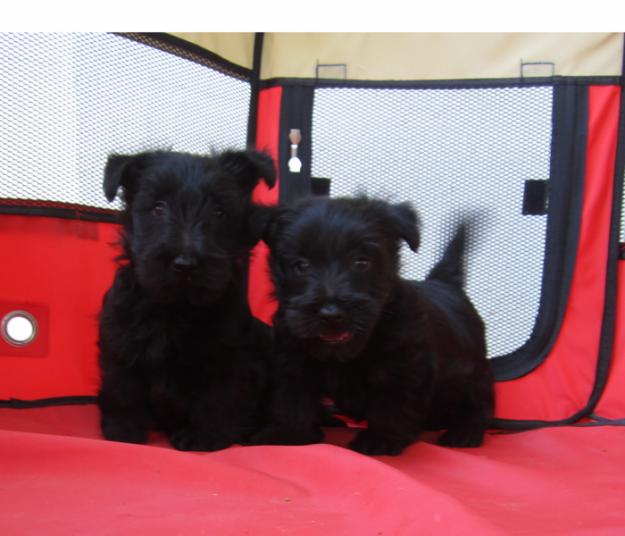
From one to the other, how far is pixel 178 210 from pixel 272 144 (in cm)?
126

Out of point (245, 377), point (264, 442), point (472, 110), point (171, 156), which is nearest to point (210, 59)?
point (171, 156)

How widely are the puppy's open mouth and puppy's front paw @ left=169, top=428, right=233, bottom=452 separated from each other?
1.73 ft

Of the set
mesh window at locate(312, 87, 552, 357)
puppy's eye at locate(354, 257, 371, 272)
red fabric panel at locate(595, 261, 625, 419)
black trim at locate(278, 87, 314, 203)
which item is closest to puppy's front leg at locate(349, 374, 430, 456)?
puppy's eye at locate(354, 257, 371, 272)

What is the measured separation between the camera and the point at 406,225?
99.8 inches

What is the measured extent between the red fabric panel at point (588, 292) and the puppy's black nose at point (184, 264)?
166 centimetres

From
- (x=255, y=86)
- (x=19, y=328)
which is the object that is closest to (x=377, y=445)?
(x=19, y=328)

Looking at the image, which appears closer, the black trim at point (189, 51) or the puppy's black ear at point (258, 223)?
the puppy's black ear at point (258, 223)

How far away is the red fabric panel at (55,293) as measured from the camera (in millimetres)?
2918

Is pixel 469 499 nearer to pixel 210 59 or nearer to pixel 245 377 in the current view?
pixel 245 377

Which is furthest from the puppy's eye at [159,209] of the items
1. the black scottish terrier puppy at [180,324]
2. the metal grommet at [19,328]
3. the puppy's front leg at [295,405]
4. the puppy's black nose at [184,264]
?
the metal grommet at [19,328]

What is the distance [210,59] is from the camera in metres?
3.43

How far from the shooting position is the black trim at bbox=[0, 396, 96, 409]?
9.43 ft

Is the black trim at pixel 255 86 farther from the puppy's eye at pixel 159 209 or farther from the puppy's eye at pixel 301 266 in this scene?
the puppy's eye at pixel 301 266

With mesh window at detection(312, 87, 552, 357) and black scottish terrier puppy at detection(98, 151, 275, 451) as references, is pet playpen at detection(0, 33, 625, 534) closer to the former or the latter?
mesh window at detection(312, 87, 552, 357)
